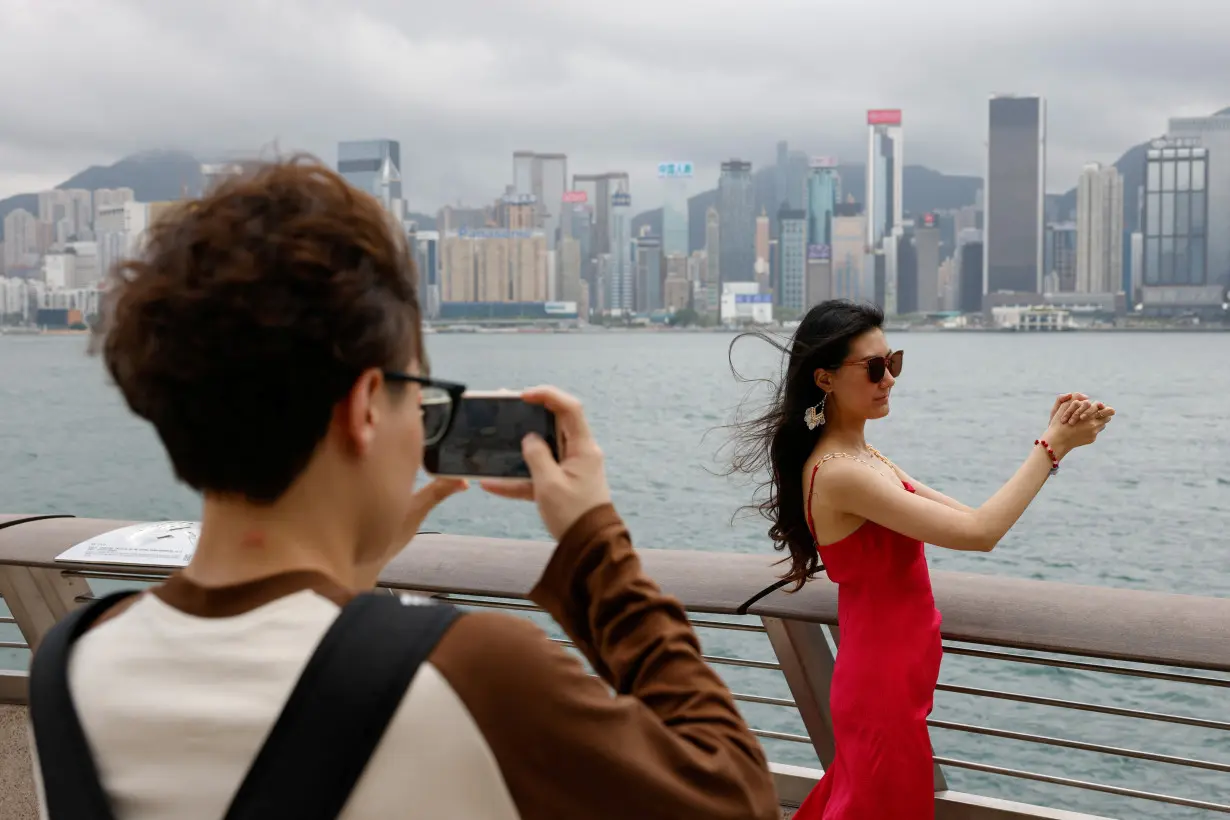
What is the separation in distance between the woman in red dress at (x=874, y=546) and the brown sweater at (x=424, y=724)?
5.10 feet

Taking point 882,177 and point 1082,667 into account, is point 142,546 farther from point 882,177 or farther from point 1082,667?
point 882,177

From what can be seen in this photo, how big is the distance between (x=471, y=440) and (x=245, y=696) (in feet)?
1.19

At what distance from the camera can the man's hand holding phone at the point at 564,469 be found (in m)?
1.14

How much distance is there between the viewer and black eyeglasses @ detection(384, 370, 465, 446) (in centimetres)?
111

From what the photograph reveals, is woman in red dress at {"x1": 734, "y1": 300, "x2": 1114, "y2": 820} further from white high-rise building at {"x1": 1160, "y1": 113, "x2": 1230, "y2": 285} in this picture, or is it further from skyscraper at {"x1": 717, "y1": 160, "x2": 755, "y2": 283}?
white high-rise building at {"x1": 1160, "y1": 113, "x2": 1230, "y2": 285}

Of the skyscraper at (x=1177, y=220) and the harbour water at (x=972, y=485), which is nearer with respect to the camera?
the harbour water at (x=972, y=485)

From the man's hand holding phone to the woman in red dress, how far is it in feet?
4.80

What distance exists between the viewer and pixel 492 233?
88938 millimetres

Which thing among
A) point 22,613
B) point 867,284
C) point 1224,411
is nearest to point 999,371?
point 867,284

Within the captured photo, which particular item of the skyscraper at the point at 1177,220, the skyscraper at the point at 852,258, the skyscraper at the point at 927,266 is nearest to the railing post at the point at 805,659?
the skyscraper at the point at 852,258

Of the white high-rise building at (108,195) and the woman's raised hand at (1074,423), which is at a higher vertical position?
the white high-rise building at (108,195)

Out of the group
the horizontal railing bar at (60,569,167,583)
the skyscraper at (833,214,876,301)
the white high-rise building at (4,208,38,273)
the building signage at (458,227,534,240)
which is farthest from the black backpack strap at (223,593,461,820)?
the building signage at (458,227,534,240)

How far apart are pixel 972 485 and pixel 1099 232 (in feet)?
215

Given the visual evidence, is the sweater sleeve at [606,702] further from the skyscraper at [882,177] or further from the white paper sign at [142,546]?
the skyscraper at [882,177]
